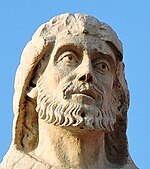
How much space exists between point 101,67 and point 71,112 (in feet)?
2.29

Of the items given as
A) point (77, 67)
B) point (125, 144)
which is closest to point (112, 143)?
point (125, 144)

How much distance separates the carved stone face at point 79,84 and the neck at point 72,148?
0.42 feet

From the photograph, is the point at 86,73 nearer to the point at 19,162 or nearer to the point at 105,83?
the point at 105,83

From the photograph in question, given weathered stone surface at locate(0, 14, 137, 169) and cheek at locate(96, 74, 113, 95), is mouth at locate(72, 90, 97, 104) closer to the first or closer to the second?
weathered stone surface at locate(0, 14, 137, 169)

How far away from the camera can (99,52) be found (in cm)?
1374

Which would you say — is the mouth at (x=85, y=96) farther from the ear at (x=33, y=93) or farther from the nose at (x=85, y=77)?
the ear at (x=33, y=93)

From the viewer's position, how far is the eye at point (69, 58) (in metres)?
13.7

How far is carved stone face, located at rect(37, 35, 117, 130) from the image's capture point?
13.4m

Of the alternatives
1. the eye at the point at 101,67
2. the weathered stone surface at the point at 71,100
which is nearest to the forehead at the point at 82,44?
the weathered stone surface at the point at 71,100

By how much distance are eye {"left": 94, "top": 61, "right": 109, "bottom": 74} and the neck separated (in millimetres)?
695

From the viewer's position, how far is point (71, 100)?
13453 mm

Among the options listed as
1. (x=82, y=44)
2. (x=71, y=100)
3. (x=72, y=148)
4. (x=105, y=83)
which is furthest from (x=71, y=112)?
(x=82, y=44)

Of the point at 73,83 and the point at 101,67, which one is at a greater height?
the point at 101,67

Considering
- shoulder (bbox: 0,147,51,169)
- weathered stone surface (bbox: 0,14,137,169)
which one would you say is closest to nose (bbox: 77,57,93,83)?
weathered stone surface (bbox: 0,14,137,169)
